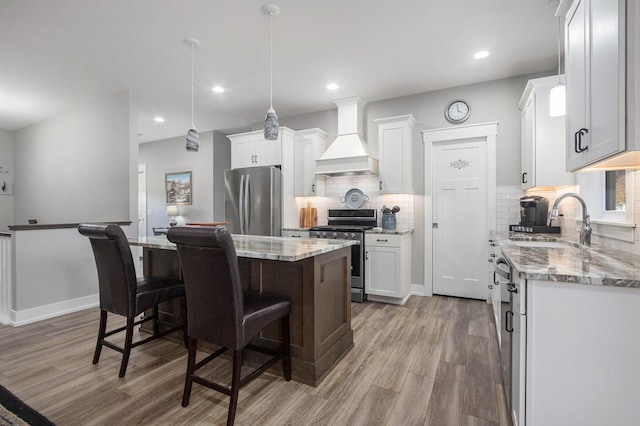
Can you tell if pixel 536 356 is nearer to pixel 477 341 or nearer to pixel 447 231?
pixel 477 341

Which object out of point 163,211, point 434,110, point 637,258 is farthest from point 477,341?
point 163,211

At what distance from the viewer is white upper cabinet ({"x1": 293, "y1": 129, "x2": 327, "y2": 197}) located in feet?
15.2

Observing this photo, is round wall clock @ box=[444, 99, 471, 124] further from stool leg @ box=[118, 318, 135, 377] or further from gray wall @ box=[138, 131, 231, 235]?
gray wall @ box=[138, 131, 231, 235]

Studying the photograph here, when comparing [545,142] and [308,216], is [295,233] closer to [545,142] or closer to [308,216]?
[308,216]

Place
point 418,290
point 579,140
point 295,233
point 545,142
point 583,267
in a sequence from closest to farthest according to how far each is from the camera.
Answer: point 583,267 < point 579,140 < point 545,142 < point 418,290 < point 295,233

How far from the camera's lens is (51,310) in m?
3.31

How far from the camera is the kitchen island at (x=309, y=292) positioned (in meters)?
1.98

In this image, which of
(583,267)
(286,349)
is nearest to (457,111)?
(583,267)

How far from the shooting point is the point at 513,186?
3.69 metres

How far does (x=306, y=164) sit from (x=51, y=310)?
356 cm

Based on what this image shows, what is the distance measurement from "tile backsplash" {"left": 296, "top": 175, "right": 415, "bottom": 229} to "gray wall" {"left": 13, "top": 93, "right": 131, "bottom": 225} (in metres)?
2.63

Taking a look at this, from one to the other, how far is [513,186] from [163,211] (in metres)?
6.82

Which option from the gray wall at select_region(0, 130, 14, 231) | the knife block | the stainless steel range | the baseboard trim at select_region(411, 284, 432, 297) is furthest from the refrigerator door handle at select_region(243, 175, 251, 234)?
the gray wall at select_region(0, 130, 14, 231)

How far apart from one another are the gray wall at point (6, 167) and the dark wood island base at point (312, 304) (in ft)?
23.3
